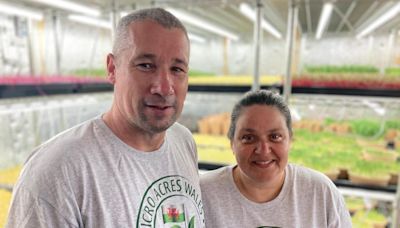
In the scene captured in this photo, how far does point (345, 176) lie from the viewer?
211 centimetres

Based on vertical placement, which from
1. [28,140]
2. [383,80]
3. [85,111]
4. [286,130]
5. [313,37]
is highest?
[313,37]

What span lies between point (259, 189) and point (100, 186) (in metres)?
0.54

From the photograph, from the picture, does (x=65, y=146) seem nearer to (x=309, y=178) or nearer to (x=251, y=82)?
(x=309, y=178)

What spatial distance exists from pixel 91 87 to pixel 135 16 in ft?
6.21

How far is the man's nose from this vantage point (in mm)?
749

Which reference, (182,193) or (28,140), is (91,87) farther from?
(28,140)

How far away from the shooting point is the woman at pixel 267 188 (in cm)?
96

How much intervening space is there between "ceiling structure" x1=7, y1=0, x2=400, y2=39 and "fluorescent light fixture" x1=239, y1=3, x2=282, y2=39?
0.06 metres

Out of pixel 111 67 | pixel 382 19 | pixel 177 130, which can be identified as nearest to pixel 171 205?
pixel 177 130

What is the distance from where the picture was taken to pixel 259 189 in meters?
1.01

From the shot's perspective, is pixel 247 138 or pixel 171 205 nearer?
pixel 171 205

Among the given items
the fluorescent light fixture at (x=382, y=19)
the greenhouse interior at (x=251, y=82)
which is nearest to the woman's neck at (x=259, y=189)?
the greenhouse interior at (x=251, y=82)

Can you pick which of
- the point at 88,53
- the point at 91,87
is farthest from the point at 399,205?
the point at 88,53

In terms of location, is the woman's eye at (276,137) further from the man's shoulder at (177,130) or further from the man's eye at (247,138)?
the man's shoulder at (177,130)
